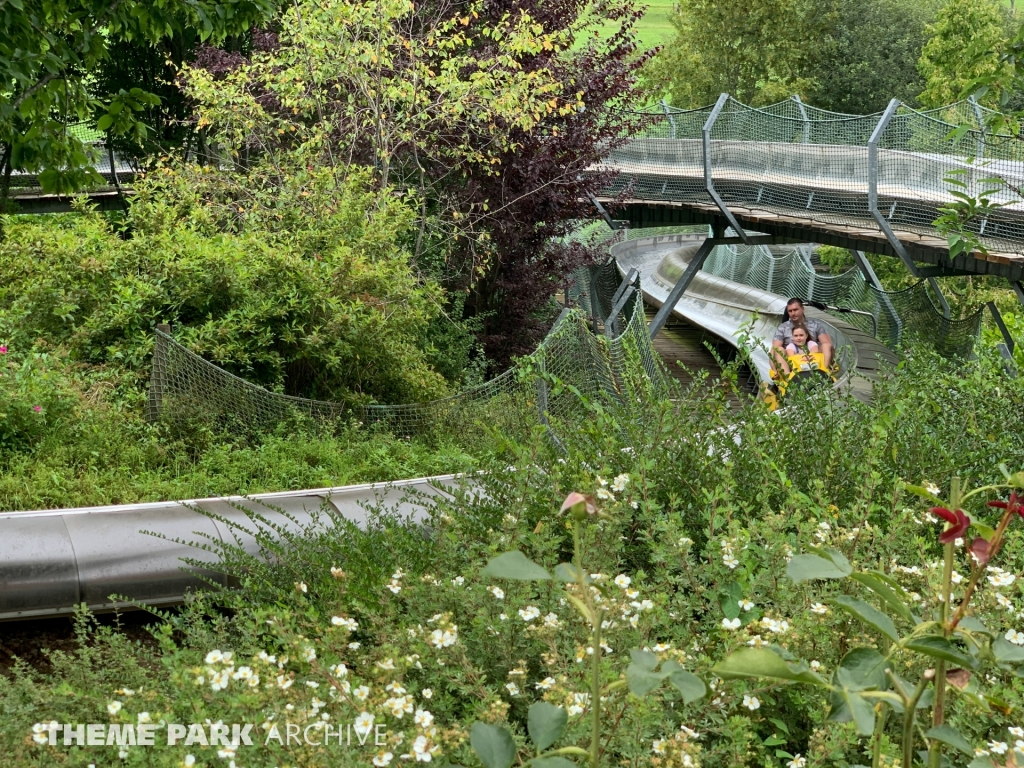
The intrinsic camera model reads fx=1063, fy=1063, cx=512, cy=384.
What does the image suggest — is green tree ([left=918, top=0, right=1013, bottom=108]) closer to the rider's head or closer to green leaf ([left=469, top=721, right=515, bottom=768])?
the rider's head

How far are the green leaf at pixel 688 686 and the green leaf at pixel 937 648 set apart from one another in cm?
28

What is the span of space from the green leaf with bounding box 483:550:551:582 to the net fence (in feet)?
39.9

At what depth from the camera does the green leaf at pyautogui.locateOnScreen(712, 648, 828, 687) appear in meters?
1.30

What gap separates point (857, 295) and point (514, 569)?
2147 cm

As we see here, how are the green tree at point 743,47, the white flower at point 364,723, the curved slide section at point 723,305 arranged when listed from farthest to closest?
the green tree at point 743,47 < the curved slide section at point 723,305 < the white flower at point 364,723

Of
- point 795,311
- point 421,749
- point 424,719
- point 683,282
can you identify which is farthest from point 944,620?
point 683,282

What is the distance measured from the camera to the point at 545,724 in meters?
1.44

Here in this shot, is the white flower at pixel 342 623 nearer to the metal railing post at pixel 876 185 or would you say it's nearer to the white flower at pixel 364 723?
the white flower at pixel 364 723

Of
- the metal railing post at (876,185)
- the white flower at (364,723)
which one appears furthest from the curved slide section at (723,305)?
the white flower at (364,723)

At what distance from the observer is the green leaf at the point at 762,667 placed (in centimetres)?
130

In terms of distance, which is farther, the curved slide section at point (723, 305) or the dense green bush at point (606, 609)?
the curved slide section at point (723, 305)

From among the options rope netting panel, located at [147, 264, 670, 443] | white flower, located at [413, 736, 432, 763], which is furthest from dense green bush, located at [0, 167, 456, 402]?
white flower, located at [413, 736, 432, 763]

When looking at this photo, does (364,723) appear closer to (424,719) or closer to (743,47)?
(424,719)

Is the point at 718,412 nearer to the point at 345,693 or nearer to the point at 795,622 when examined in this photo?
the point at 795,622
